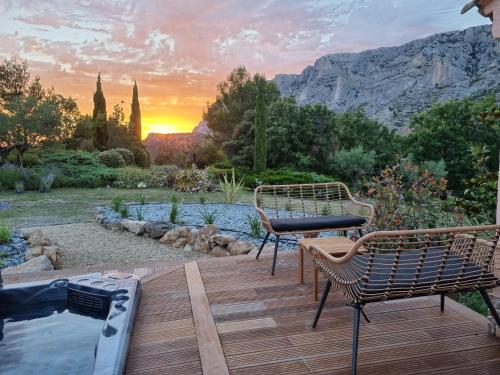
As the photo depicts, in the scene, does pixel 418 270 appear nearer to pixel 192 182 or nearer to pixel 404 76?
pixel 192 182

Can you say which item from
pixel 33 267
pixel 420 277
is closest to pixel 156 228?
pixel 33 267

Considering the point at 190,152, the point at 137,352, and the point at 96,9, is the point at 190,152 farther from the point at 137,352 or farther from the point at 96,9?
the point at 137,352

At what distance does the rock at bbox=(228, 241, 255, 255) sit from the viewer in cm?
425

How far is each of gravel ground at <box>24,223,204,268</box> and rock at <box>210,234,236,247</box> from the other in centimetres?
26

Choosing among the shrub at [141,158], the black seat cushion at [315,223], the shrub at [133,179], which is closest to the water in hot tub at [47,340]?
the black seat cushion at [315,223]

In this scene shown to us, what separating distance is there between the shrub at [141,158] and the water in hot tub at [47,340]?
1448 cm

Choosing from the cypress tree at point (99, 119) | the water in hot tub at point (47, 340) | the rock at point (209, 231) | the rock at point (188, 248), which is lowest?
the rock at point (188, 248)

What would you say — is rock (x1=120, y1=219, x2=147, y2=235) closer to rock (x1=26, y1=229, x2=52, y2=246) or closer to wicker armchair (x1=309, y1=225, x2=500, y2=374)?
rock (x1=26, y1=229, x2=52, y2=246)

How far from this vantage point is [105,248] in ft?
16.2

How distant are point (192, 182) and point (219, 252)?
19.7ft

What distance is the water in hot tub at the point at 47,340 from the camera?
2.14m

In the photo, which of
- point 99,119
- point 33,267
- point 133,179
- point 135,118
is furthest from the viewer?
point 135,118

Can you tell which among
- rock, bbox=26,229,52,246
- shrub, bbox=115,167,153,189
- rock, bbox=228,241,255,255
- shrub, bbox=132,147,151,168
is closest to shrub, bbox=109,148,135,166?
shrub, bbox=132,147,151,168

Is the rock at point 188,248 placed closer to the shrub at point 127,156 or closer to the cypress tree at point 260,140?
the cypress tree at point 260,140
